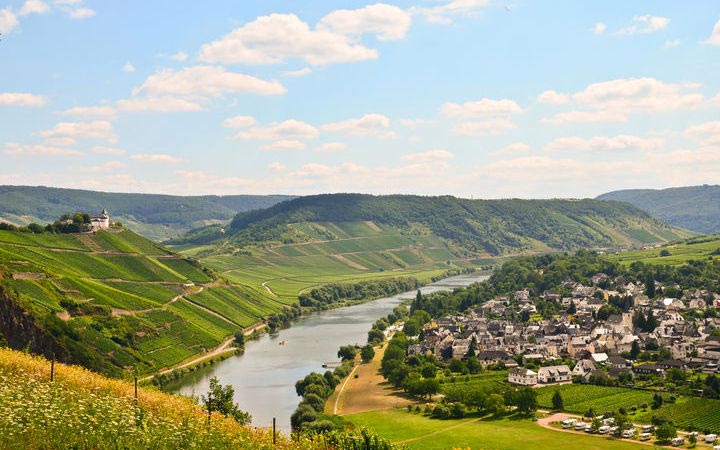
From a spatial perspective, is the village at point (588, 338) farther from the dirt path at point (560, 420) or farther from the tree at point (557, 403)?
the dirt path at point (560, 420)

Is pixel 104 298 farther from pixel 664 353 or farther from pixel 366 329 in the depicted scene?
pixel 664 353

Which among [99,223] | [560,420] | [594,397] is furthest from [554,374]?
[99,223]

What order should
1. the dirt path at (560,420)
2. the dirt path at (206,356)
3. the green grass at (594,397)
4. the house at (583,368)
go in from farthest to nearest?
the dirt path at (206,356)
the house at (583,368)
the green grass at (594,397)
the dirt path at (560,420)

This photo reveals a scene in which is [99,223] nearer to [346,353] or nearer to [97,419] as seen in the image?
[346,353]

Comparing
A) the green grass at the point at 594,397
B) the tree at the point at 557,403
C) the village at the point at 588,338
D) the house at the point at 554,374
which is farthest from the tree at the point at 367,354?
the tree at the point at 557,403

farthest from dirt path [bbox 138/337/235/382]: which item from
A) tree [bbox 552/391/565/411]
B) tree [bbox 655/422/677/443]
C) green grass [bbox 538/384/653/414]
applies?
tree [bbox 655/422/677/443]
